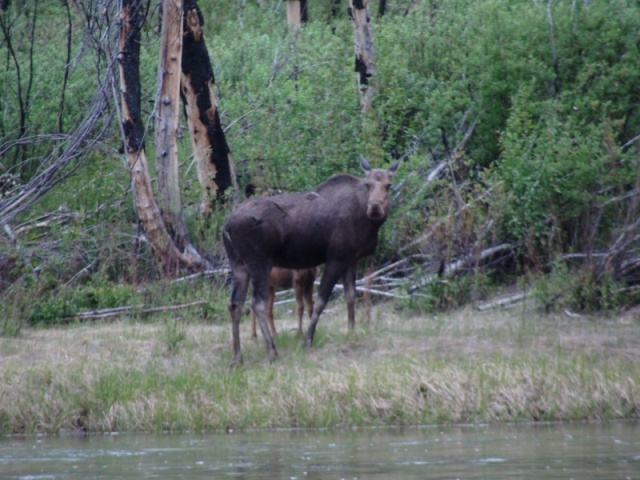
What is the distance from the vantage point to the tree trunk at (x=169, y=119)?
18.9 m

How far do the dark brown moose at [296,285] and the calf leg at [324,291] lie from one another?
488 mm

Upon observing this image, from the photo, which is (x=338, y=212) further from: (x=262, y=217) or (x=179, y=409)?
(x=179, y=409)

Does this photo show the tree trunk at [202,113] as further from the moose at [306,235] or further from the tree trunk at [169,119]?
the moose at [306,235]

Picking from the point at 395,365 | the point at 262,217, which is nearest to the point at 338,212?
the point at 262,217

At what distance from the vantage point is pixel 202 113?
800 inches

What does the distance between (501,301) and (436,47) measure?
6.52 metres

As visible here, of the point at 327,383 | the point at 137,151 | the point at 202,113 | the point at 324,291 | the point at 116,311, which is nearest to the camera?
the point at 327,383

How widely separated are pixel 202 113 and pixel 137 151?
1804mm

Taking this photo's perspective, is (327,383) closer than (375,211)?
Yes

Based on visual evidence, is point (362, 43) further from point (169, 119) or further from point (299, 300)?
point (299, 300)

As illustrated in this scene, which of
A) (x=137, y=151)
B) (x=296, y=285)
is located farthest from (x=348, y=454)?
(x=137, y=151)

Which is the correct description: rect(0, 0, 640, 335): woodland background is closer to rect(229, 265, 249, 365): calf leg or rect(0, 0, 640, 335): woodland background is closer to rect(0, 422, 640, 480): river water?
rect(229, 265, 249, 365): calf leg

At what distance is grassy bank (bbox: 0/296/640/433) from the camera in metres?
11.7

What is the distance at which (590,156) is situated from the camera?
57.2ft
